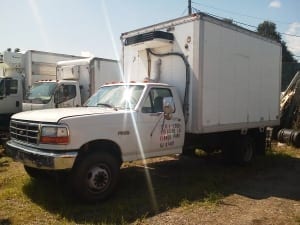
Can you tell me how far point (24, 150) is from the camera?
20.9 ft

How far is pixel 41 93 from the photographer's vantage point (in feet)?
42.4

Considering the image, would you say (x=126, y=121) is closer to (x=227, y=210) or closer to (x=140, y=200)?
(x=140, y=200)

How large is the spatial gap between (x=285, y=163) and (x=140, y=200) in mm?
5629

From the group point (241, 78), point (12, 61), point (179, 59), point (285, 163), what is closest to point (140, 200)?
point (179, 59)

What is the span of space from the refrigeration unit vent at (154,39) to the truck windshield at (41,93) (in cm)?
505

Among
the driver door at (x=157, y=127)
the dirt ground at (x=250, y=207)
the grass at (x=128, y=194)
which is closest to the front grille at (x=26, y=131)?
the grass at (x=128, y=194)

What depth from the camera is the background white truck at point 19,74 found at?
47.6ft

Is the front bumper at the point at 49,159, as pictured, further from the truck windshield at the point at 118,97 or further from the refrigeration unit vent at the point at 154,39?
the refrigeration unit vent at the point at 154,39

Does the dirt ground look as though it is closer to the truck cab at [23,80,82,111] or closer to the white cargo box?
the white cargo box

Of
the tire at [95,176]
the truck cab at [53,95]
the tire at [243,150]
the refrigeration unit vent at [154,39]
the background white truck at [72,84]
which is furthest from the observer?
the background white truck at [72,84]

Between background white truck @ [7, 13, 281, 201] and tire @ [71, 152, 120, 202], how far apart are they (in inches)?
0.7

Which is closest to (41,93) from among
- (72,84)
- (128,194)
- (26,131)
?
(72,84)

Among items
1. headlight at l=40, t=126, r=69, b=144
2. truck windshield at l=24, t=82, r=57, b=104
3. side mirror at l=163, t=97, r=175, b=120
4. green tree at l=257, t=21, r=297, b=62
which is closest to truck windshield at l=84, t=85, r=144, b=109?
side mirror at l=163, t=97, r=175, b=120

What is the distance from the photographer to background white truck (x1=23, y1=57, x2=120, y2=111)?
502 inches
